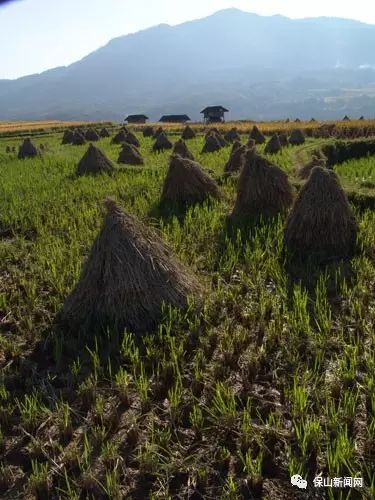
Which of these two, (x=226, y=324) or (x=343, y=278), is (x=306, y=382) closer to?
(x=226, y=324)

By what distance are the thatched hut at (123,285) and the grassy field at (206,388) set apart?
22cm

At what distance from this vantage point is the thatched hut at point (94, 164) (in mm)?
13766

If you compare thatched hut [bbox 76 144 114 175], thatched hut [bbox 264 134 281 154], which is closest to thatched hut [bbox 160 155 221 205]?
thatched hut [bbox 76 144 114 175]

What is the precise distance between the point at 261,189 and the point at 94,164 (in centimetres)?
704

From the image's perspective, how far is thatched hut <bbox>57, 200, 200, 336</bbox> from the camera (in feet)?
15.8

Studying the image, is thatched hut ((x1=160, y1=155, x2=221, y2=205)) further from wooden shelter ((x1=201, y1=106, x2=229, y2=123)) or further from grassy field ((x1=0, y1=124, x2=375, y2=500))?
wooden shelter ((x1=201, y1=106, x2=229, y2=123))

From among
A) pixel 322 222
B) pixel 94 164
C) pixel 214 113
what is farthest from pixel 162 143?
pixel 214 113

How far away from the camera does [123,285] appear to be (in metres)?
4.82

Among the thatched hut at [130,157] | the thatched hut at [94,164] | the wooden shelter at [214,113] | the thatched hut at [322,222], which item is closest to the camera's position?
the thatched hut at [322,222]

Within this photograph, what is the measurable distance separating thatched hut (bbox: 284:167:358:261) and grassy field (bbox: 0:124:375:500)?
11.7 inches

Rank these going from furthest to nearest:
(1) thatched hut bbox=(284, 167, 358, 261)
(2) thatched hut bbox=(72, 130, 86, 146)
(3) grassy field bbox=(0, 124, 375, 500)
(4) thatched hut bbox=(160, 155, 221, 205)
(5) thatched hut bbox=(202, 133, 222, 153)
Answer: (2) thatched hut bbox=(72, 130, 86, 146) < (5) thatched hut bbox=(202, 133, 222, 153) < (4) thatched hut bbox=(160, 155, 221, 205) < (1) thatched hut bbox=(284, 167, 358, 261) < (3) grassy field bbox=(0, 124, 375, 500)

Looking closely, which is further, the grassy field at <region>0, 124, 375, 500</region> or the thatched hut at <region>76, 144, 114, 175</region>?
the thatched hut at <region>76, 144, 114, 175</region>

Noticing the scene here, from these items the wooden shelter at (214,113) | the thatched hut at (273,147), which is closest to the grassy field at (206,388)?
the thatched hut at (273,147)

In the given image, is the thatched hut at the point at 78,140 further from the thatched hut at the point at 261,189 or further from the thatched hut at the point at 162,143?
the thatched hut at the point at 261,189
